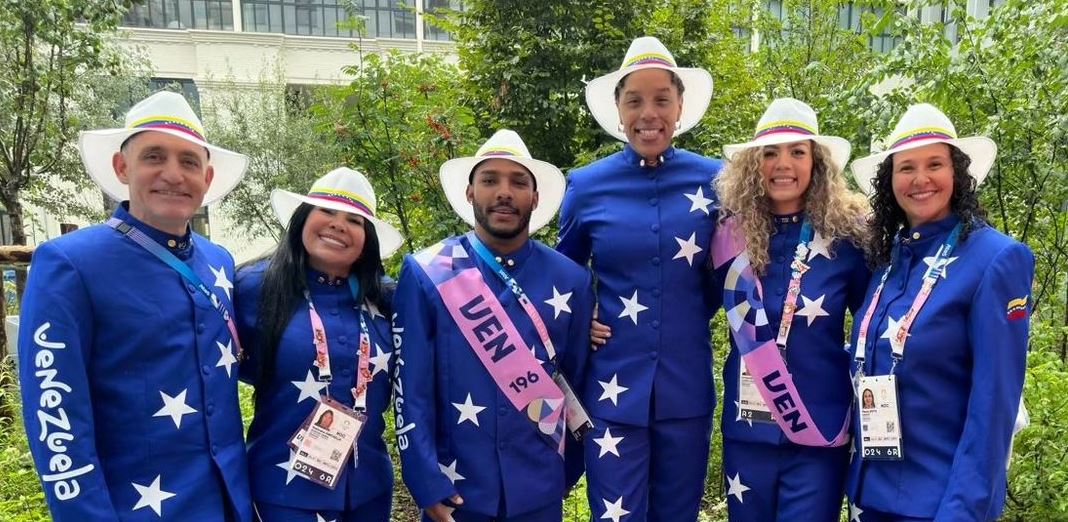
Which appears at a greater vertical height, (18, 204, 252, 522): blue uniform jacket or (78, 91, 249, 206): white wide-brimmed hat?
(78, 91, 249, 206): white wide-brimmed hat

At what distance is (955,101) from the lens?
5.55 m

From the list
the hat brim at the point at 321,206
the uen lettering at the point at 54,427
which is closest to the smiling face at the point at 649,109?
the hat brim at the point at 321,206

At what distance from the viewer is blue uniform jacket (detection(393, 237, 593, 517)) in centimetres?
297

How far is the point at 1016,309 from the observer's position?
253 centimetres

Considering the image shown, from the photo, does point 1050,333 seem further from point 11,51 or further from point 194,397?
point 11,51

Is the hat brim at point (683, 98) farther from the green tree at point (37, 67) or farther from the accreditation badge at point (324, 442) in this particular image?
the green tree at point (37, 67)

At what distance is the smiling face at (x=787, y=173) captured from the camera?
124 inches

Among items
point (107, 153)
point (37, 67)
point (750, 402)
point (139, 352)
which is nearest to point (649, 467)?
point (750, 402)

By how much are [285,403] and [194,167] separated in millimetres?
978

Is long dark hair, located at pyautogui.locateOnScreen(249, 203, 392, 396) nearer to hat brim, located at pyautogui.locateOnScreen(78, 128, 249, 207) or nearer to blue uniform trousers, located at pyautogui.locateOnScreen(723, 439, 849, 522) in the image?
hat brim, located at pyautogui.locateOnScreen(78, 128, 249, 207)

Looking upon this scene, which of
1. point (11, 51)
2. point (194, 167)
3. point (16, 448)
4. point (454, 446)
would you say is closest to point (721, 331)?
point (454, 446)

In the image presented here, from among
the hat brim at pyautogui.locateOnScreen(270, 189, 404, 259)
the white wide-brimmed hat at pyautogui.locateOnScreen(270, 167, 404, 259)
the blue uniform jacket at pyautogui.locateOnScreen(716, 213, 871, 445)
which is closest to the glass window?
the hat brim at pyautogui.locateOnScreen(270, 189, 404, 259)

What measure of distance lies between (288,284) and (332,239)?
257mm

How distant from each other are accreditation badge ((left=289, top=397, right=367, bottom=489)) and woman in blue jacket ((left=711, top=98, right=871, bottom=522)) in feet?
5.68
